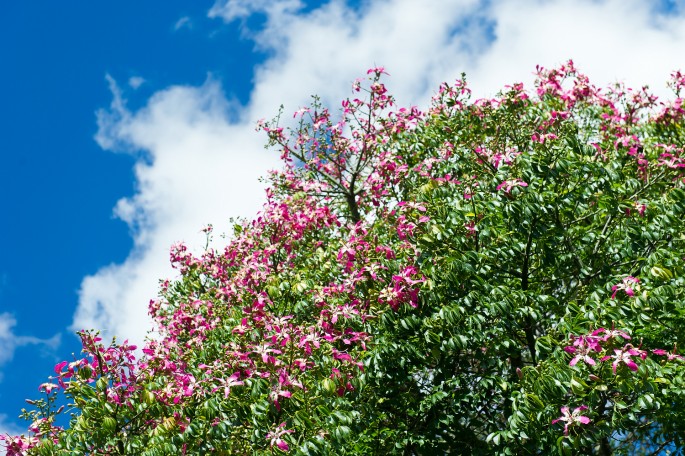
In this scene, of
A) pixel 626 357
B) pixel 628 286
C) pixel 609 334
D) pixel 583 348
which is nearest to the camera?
pixel 626 357

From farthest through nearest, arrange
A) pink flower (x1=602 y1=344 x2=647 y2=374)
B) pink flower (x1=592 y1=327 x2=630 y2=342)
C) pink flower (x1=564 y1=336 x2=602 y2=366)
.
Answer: pink flower (x1=564 y1=336 x2=602 y2=366) → pink flower (x1=592 y1=327 x2=630 y2=342) → pink flower (x1=602 y1=344 x2=647 y2=374)

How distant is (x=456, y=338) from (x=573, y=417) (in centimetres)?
167

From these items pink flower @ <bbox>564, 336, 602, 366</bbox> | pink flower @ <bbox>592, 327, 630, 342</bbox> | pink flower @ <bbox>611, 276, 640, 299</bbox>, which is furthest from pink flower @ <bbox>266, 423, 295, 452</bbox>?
pink flower @ <bbox>611, 276, 640, 299</bbox>

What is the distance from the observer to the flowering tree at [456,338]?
273 inches

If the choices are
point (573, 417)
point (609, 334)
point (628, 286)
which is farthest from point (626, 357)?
point (628, 286)

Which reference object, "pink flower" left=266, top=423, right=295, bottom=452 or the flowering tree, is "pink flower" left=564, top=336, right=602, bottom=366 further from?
"pink flower" left=266, top=423, right=295, bottom=452

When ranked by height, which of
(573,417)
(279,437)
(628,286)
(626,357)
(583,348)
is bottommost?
(573,417)

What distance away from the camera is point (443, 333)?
7984mm

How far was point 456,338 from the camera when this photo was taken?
25.4ft

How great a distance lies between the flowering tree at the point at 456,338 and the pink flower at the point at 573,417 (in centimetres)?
2

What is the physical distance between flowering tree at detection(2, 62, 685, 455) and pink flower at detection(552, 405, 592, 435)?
2 cm

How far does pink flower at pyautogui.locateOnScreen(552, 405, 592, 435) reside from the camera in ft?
Answer: 20.5

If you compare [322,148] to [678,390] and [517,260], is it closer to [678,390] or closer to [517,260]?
[517,260]

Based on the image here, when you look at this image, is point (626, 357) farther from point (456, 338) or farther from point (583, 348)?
point (456, 338)
